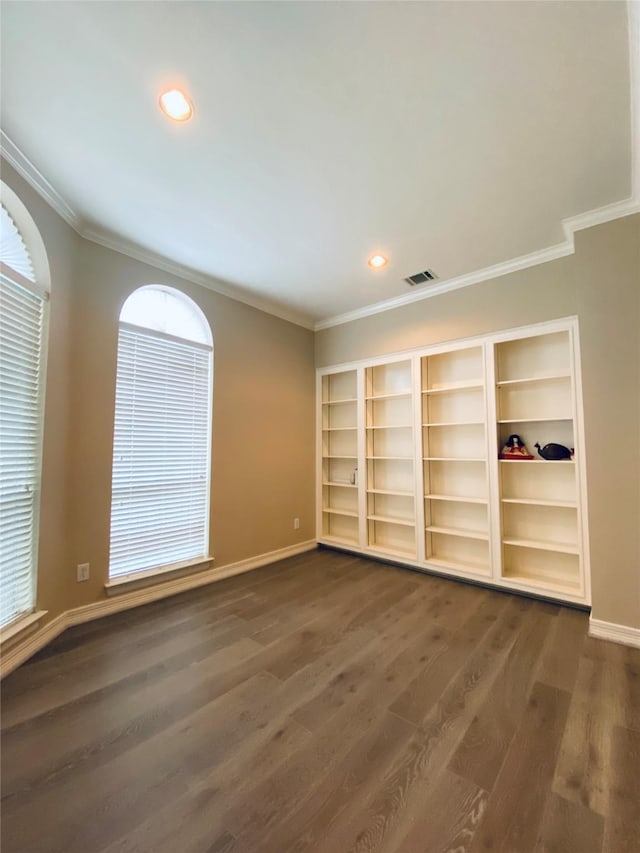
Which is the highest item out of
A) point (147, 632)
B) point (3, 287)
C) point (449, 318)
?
point (449, 318)

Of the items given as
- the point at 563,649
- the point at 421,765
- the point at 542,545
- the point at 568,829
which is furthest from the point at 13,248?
the point at 542,545

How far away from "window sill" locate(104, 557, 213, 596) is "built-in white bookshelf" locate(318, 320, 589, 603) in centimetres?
171

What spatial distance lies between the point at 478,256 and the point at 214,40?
245cm

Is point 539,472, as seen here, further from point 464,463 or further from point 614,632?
point 614,632

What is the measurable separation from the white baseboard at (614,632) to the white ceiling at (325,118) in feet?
9.35

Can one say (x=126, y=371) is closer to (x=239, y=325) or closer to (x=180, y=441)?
(x=180, y=441)


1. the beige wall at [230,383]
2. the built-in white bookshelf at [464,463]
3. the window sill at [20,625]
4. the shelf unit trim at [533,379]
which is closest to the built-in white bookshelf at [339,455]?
the built-in white bookshelf at [464,463]

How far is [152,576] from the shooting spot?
2.88 m

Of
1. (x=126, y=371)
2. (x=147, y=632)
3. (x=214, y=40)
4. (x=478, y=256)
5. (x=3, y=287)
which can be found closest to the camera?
(x=214, y=40)

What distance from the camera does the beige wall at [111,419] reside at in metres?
2.34

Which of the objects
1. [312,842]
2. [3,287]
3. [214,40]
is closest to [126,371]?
[3,287]

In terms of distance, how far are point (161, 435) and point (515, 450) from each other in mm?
3170

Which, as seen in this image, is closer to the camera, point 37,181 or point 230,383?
point 37,181

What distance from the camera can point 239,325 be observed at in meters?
3.71
